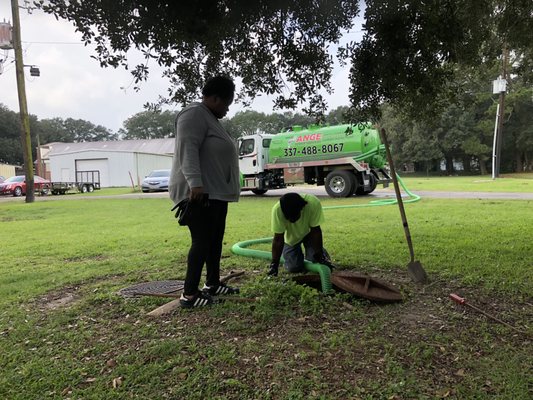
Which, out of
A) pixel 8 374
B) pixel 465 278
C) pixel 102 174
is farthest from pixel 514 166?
pixel 8 374

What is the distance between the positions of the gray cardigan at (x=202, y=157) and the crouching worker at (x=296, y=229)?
0.80 m

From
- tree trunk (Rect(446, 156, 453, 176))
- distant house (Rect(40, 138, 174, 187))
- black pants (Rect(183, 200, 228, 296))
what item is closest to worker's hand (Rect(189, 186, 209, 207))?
black pants (Rect(183, 200, 228, 296))

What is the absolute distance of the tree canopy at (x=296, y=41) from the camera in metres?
3.29

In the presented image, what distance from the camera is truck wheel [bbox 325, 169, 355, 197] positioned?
1535cm

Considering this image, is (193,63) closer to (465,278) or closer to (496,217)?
(465,278)

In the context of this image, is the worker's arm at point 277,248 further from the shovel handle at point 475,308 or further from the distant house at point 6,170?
the distant house at point 6,170

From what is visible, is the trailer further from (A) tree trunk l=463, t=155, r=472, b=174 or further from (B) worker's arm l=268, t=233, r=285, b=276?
(A) tree trunk l=463, t=155, r=472, b=174

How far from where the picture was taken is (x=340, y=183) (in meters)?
15.6

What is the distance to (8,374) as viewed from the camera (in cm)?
261

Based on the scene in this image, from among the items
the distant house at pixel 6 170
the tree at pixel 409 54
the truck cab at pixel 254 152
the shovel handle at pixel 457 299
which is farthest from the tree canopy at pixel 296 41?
the distant house at pixel 6 170

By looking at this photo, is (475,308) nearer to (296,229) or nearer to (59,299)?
(296,229)

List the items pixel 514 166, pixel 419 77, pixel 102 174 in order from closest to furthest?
pixel 419 77, pixel 102 174, pixel 514 166

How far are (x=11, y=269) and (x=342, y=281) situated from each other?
421 cm

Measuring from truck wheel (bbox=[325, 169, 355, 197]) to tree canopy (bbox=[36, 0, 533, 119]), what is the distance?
1066cm
